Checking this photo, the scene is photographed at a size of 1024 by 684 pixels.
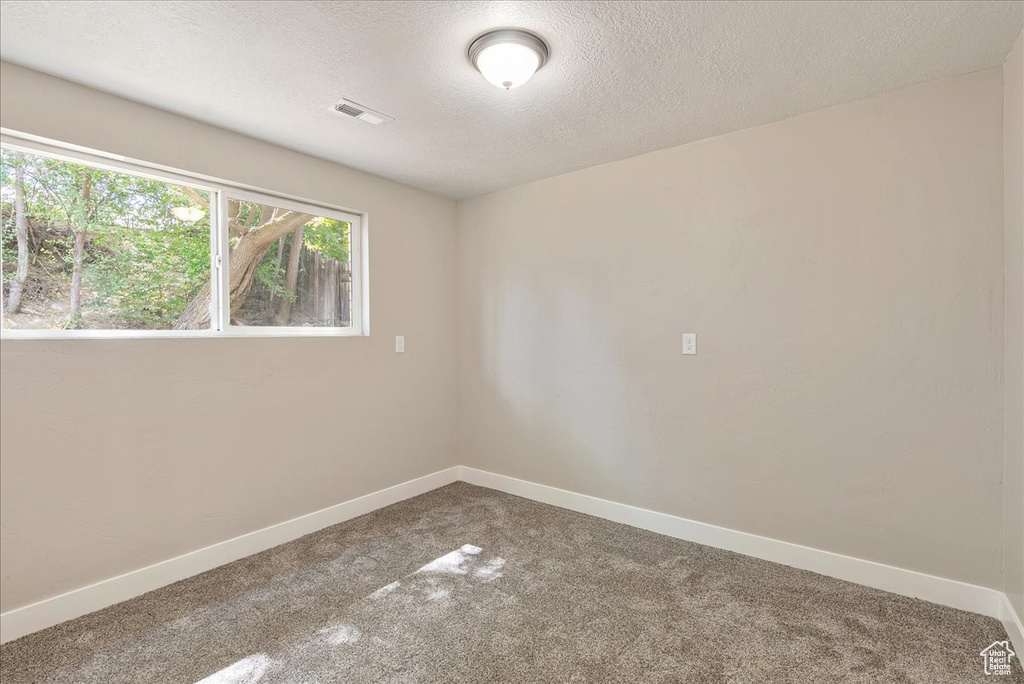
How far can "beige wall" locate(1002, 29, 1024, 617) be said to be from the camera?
5.73 feet

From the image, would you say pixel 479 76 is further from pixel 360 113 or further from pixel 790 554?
pixel 790 554

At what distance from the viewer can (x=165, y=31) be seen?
5.66 ft

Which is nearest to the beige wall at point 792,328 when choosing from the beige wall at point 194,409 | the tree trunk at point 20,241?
the beige wall at point 194,409

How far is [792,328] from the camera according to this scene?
A: 247 cm

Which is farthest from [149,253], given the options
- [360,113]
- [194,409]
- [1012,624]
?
[1012,624]

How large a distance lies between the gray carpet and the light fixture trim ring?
7.38 feet

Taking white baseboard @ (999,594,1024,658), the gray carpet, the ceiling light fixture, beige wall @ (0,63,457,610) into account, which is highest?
the ceiling light fixture

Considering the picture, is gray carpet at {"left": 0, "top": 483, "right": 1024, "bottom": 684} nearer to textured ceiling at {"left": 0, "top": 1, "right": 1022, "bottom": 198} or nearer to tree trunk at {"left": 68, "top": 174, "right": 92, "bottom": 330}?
tree trunk at {"left": 68, "top": 174, "right": 92, "bottom": 330}

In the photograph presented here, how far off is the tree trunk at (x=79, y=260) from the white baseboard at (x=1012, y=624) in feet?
13.1

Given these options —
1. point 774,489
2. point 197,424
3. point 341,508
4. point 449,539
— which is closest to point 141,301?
point 197,424

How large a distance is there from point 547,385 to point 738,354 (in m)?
1.27

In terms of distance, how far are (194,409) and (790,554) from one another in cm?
311

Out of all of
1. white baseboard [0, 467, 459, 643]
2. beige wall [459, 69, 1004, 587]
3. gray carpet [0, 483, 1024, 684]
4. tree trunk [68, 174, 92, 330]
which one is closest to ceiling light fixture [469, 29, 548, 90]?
beige wall [459, 69, 1004, 587]

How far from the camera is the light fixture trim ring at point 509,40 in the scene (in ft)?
5.75
